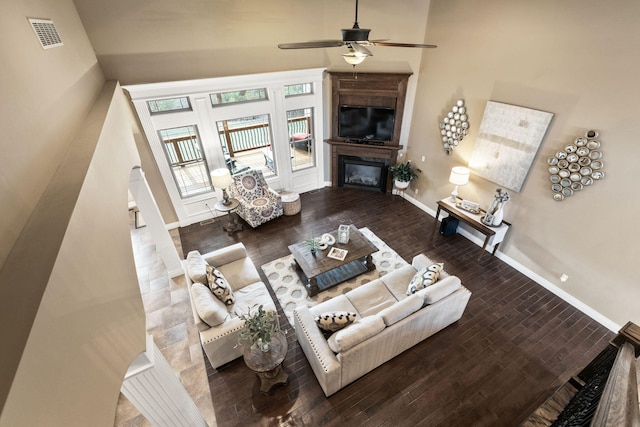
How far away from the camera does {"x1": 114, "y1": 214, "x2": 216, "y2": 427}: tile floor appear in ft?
10.7

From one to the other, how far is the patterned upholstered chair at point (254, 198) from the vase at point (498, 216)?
4065mm

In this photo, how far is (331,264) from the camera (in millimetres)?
4445

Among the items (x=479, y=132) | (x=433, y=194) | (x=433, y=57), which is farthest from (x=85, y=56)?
(x=433, y=194)

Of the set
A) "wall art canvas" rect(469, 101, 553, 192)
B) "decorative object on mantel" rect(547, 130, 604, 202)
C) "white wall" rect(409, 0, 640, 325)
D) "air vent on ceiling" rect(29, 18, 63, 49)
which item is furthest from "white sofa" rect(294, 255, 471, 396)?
"air vent on ceiling" rect(29, 18, 63, 49)

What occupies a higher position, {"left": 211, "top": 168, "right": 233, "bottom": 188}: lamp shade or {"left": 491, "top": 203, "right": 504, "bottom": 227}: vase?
{"left": 211, "top": 168, "right": 233, "bottom": 188}: lamp shade

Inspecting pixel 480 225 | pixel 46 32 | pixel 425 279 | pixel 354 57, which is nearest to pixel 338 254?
pixel 425 279

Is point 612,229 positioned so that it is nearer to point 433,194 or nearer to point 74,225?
point 433,194

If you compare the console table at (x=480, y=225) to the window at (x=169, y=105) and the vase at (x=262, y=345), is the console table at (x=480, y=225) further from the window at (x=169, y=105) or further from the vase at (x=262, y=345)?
the window at (x=169, y=105)

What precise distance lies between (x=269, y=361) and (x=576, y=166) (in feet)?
15.1

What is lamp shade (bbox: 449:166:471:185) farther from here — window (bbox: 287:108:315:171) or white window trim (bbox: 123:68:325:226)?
window (bbox: 287:108:315:171)

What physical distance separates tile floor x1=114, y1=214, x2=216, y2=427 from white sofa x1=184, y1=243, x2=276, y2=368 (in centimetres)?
35

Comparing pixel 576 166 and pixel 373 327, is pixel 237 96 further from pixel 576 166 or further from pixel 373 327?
pixel 576 166

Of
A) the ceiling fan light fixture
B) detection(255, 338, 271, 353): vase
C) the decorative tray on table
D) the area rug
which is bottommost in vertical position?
the area rug

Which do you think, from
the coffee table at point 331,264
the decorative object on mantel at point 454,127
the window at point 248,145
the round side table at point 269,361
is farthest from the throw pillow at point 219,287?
the decorative object on mantel at point 454,127
